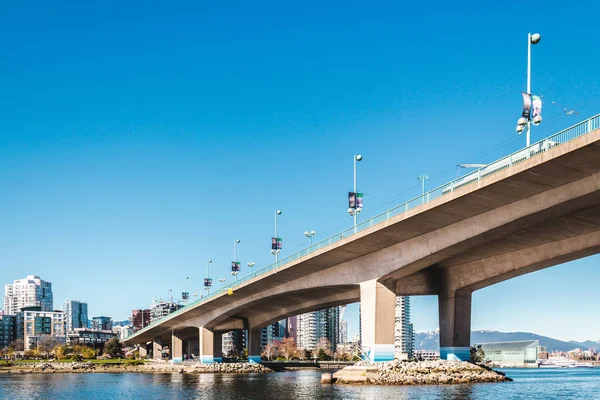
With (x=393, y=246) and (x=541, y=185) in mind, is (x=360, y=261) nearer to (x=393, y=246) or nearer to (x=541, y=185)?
(x=393, y=246)

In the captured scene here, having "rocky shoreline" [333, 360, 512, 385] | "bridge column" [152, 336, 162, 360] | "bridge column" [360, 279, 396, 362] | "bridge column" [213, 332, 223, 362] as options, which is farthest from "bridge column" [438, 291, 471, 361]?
"bridge column" [152, 336, 162, 360]

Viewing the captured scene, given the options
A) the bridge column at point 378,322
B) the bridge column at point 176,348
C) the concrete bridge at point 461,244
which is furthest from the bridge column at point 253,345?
the bridge column at point 378,322

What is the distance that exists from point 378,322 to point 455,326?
39.6 feet

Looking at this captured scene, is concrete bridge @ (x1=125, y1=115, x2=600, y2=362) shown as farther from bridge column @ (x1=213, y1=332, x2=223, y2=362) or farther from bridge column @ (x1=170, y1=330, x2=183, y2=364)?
bridge column @ (x1=170, y1=330, x2=183, y2=364)

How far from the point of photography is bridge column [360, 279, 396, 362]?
65000mm

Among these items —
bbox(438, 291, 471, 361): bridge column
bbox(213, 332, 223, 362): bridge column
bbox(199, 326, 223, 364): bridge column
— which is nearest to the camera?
bbox(438, 291, 471, 361): bridge column

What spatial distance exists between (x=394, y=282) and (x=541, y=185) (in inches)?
942

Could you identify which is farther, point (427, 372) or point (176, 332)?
point (176, 332)

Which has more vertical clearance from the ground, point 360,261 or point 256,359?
point 360,261

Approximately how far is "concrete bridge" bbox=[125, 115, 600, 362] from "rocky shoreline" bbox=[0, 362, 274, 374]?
22854 mm

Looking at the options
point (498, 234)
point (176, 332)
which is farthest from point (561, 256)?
point (176, 332)

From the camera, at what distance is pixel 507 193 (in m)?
48.2

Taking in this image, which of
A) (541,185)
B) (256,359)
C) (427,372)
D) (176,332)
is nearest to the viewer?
(541,185)

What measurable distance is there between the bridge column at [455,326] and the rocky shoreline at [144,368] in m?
46.1
